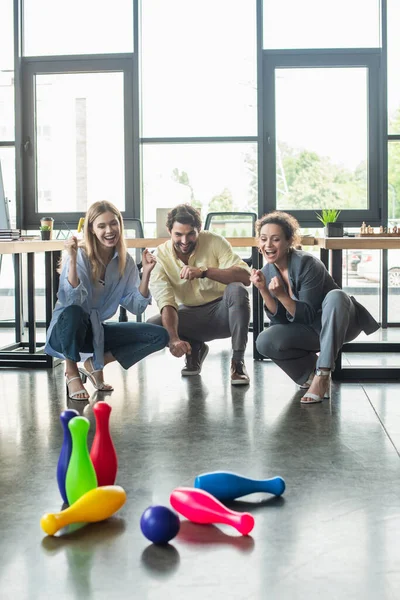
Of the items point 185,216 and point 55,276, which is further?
point 55,276

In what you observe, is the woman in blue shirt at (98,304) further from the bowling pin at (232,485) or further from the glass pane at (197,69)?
the glass pane at (197,69)

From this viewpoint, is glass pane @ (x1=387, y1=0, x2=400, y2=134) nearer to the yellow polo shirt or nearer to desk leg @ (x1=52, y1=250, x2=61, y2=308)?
the yellow polo shirt

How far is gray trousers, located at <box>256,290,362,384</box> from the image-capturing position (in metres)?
3.46

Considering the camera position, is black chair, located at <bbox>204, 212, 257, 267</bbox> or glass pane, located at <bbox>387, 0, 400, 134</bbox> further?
glass pane, located at <bbox>387, 0, 400, 134</bbox>

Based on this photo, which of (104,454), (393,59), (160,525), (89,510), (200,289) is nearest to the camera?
(160,525)

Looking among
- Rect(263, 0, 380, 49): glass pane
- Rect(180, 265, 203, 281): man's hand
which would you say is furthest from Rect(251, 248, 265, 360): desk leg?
Rect(263, 0, 380, 49): glass pane

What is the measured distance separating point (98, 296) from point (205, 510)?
1.90m

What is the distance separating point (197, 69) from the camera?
249 inches

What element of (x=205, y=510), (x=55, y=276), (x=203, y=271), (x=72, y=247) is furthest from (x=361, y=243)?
(x=205, y=510)

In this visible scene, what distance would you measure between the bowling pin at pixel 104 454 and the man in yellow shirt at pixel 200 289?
5.35 ft

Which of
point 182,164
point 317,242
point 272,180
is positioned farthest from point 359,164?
point 317,242

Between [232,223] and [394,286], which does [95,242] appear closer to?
[232,223]

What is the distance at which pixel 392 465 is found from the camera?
100 inches

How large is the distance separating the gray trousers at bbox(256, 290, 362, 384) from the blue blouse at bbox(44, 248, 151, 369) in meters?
0.67
